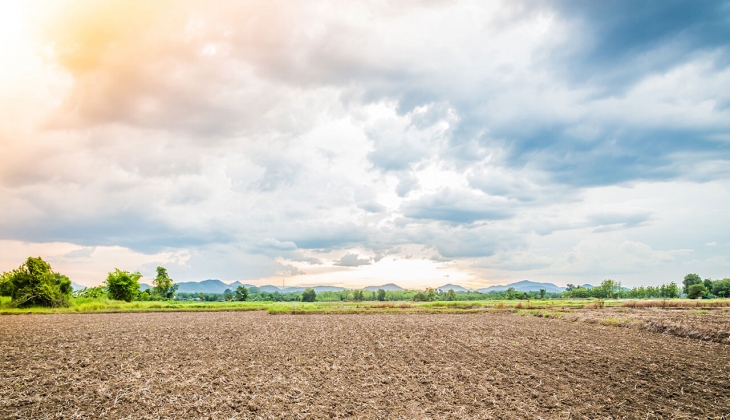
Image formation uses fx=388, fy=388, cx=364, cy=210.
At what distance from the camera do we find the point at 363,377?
1345cm

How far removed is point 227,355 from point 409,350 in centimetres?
841

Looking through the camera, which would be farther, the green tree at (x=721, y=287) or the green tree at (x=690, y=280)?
the green tree at (x=690, y=280)

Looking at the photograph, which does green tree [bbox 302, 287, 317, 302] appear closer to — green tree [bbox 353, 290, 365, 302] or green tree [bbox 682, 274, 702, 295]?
green tree [bbox 353, 290, 365, 302]

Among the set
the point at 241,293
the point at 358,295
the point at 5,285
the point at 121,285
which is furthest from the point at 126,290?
the point at 358,295

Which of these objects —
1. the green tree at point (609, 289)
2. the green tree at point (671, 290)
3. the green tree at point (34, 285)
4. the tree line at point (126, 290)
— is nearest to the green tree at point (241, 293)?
the tree line at point (126, 290)

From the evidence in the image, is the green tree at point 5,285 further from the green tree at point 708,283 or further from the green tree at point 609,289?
the green tree at point 708,283

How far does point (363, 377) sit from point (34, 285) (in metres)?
54.4

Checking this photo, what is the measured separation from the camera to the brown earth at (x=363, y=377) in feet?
34.0

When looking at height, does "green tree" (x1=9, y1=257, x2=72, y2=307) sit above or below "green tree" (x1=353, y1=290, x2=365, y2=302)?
above

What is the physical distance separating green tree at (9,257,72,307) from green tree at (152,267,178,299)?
115 ft

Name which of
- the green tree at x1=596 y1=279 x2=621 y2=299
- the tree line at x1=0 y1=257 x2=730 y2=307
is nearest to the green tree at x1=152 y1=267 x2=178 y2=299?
the tree line at x1=0 y1=257 x2=730 y2=307

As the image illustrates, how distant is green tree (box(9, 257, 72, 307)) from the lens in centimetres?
4812

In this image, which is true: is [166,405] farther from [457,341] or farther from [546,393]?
[457,341]

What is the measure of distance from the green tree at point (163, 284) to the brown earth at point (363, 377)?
68889 mm
